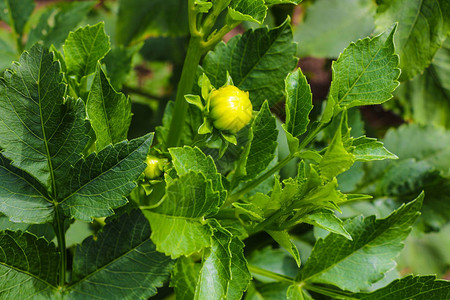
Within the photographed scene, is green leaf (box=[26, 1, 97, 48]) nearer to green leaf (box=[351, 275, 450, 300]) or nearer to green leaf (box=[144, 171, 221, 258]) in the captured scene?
green leaf (box=[144, 171, 221, 258])

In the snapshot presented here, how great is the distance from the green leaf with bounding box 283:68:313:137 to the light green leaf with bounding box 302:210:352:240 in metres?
0.13

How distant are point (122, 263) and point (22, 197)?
6.4 inches

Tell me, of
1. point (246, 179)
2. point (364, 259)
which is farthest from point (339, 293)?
point (246, 179)

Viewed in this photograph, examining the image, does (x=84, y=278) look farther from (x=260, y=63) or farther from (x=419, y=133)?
(x=419, y=133)

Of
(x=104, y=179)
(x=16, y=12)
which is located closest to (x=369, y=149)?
(x=104, y=179)

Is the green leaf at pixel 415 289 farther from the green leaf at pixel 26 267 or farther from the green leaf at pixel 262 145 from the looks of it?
the green leaf at pixel 26 267

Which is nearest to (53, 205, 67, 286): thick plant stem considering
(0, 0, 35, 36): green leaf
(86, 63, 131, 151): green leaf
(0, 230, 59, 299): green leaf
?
(0, 230, 59, 299): green leaf

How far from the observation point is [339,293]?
2.55 feet

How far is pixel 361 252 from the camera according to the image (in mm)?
765

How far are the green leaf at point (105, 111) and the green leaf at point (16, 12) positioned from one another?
59cm

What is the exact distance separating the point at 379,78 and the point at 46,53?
447mm

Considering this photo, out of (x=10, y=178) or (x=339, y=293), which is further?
(x=339, y=293)

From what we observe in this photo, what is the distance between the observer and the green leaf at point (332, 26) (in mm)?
1314

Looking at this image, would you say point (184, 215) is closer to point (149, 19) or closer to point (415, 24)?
point (415, 24)
